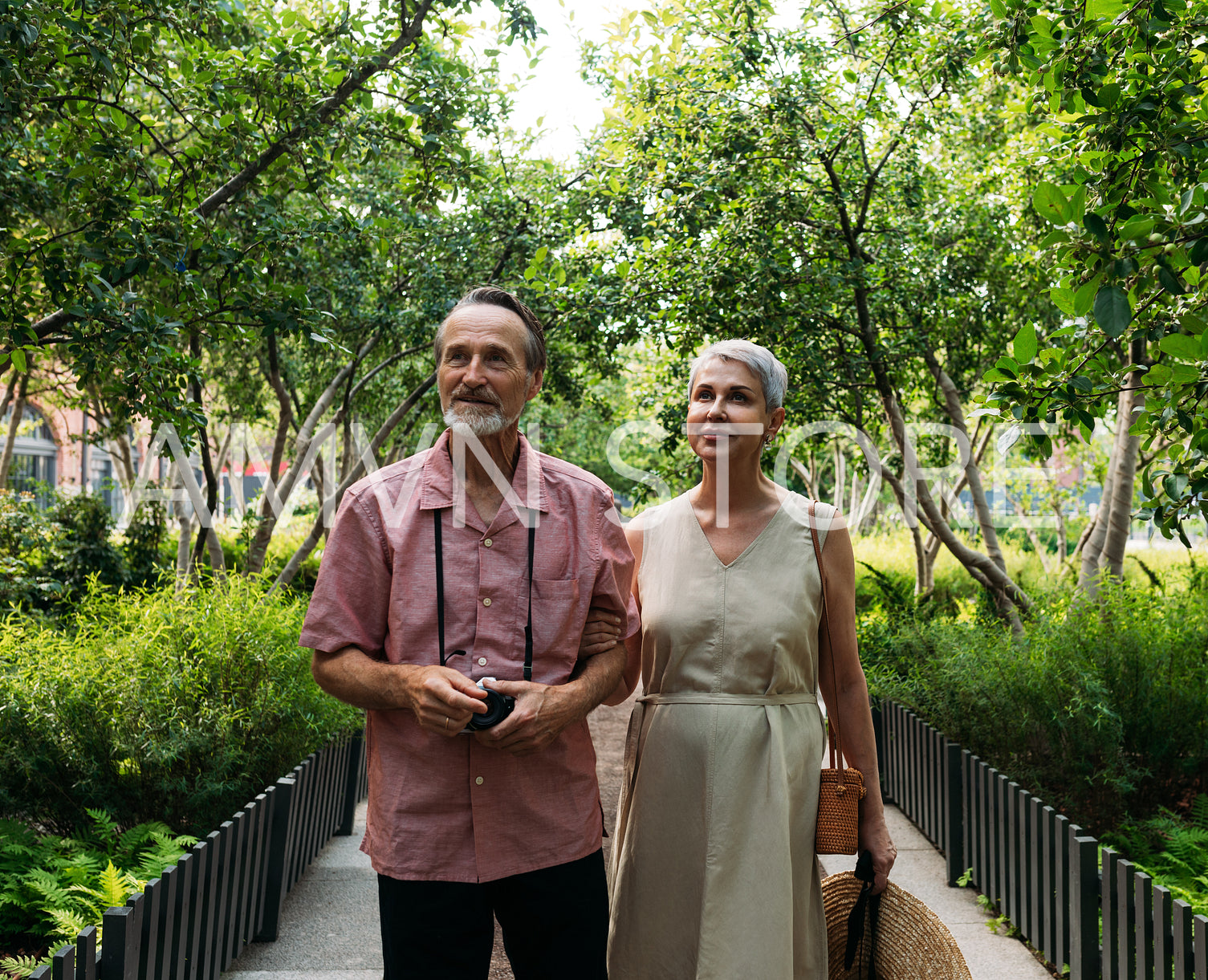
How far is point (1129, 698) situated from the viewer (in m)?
5.28

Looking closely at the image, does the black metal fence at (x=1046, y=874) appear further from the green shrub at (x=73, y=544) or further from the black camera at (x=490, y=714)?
the green shrub at (x=73, y=544)

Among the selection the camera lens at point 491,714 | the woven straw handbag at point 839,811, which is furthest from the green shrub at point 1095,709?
the camera lens at point 491,714

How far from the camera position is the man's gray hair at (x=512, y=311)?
2.31m

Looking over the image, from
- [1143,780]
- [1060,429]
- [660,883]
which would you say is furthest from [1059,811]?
[660,883]

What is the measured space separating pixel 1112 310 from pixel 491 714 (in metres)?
1.80

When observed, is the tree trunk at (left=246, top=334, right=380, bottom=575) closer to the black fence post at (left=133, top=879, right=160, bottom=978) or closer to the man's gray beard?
the black fence post at (left=133, top=879, right=160, bottom=978)

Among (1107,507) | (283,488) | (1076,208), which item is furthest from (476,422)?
(283,488)

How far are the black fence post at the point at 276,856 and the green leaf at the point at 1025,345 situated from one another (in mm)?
3496

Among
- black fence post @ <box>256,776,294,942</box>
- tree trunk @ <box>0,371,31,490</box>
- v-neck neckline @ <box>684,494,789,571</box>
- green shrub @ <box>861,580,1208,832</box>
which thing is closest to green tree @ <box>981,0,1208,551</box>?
v-neck neckline @ <box>684,494,789,571</box>

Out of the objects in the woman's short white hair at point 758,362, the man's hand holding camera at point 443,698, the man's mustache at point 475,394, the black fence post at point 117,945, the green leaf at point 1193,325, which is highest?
the green leaf at point 1193,325

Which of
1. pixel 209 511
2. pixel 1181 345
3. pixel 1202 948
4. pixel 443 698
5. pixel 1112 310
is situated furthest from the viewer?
pixel 209 511

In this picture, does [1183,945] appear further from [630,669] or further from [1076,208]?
[1076,208]

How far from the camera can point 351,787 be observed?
20.6 feet

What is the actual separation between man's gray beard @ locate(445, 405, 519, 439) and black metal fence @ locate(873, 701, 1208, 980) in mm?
2449
